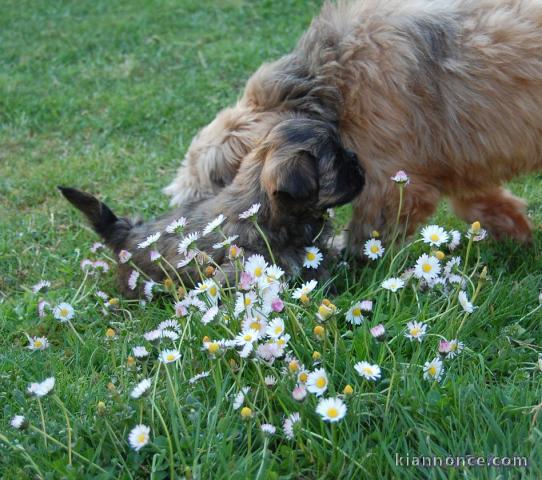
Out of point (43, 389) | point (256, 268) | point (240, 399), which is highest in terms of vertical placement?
point (43, 389)

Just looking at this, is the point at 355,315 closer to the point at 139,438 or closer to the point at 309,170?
the point at 309,170

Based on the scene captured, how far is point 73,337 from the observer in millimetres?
2982

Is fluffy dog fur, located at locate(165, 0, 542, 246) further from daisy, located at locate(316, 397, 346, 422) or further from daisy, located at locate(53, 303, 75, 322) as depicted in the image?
daisy, located at locate(316, 397, 346, 422)

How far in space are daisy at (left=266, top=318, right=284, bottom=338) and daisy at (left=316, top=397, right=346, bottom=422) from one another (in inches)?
12.7

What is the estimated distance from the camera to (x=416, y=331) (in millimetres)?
2328

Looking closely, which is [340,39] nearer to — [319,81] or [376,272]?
[319,81]

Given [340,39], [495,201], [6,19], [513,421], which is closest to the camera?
[513,421]

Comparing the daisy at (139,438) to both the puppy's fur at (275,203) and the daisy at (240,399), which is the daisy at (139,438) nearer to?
the daisy at (240,399)

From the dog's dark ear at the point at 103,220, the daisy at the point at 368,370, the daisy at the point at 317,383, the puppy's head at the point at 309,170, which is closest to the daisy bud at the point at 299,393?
the daisy at the point at 317,383

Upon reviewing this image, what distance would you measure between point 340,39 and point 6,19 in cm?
682

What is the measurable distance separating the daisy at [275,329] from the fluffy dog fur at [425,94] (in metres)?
1.17

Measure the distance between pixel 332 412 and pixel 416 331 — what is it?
1.71 feet

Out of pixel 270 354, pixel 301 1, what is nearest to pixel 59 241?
pixel 270 354

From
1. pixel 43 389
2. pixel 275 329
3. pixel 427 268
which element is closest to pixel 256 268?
pixel 275 329
